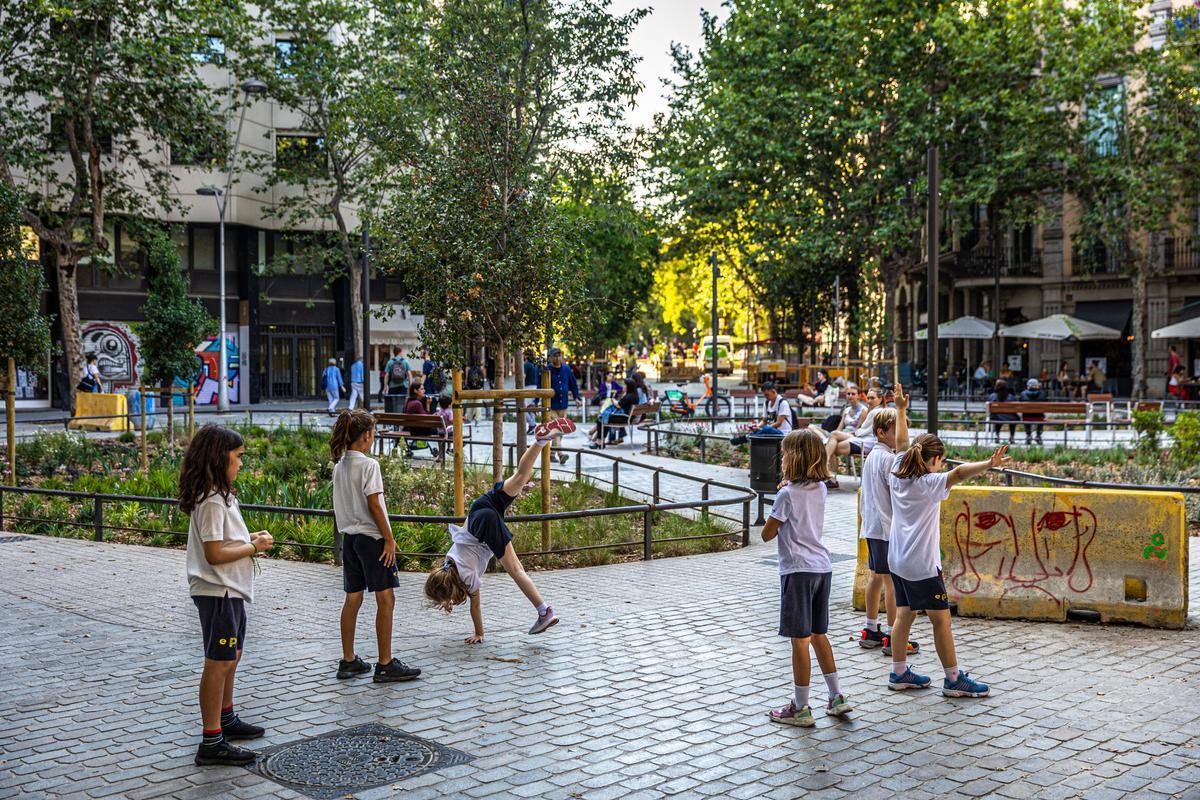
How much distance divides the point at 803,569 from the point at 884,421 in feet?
5.13

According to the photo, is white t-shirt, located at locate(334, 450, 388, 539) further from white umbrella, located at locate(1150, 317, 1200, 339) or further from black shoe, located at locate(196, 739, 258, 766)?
white umbrella, located at locate(1150, 317, 1200, 339)

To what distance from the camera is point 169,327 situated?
2011 cm

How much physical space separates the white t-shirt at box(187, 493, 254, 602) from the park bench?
1679 cm

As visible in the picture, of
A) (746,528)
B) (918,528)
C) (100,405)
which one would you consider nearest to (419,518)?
(746,528)

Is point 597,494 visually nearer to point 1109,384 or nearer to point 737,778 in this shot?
point 737,778

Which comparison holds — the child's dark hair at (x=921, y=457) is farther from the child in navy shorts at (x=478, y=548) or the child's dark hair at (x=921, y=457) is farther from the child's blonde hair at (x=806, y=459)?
the child in navy shorts at (x=478, y=548)

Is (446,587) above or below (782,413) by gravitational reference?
below

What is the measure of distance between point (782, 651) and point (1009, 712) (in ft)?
5.56

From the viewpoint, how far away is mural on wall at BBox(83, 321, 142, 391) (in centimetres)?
3725

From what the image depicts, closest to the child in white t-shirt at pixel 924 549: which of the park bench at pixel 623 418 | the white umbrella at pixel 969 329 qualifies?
the park bench at pixel 623 418

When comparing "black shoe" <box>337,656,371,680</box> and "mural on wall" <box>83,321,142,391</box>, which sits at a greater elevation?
"mural on wall" <box>83,321,142,391</box>

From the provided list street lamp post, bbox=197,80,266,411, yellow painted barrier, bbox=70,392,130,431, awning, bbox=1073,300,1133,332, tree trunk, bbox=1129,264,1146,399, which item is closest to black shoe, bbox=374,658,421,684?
Result: yellow painted barrier, bbox=70,392,130,431

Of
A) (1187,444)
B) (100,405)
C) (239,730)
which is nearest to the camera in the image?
(239,730)

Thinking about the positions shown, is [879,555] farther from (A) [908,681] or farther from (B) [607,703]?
(B) [607,703]
